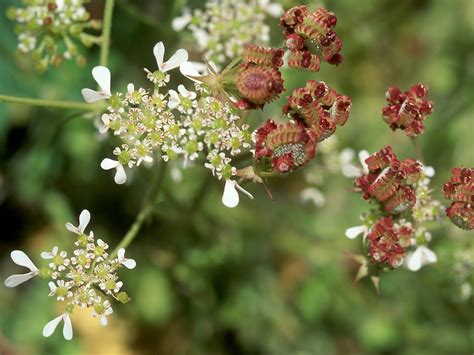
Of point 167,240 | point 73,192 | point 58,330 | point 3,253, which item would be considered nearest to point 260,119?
point 167,240

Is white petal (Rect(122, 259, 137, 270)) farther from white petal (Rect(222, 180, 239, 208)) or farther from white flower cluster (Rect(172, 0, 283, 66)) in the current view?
white flower cluster (Rect(172, 0, 283, 66))

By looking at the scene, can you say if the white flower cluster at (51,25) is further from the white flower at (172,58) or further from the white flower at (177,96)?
the white flower at (177,96)

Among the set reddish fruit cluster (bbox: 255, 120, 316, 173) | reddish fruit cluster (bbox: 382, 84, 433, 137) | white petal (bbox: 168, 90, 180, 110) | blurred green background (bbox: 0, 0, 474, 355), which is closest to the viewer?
reddish fruit cluster (bbox: 255, 120, 316, 173)

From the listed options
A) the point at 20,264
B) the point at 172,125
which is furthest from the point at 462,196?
the point at 20,264

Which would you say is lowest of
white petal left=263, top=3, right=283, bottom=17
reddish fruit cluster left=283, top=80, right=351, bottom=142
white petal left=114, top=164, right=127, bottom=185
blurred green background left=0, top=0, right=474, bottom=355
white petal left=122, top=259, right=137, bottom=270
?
blurred green background left=0, top=0, right=474, bottom=355

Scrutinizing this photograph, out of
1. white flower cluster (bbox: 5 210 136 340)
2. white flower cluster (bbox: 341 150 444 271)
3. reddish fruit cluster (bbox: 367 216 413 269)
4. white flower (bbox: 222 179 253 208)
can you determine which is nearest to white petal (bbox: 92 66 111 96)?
white flower cluster (bbox: 5 210 136 340)

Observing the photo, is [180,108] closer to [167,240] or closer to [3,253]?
[167,240]

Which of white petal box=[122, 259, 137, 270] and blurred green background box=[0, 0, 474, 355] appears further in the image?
blurred green background box=[0, 0, 474, 355]

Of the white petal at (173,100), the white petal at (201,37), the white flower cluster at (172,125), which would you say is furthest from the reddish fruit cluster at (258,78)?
the white petal at (201,37)
